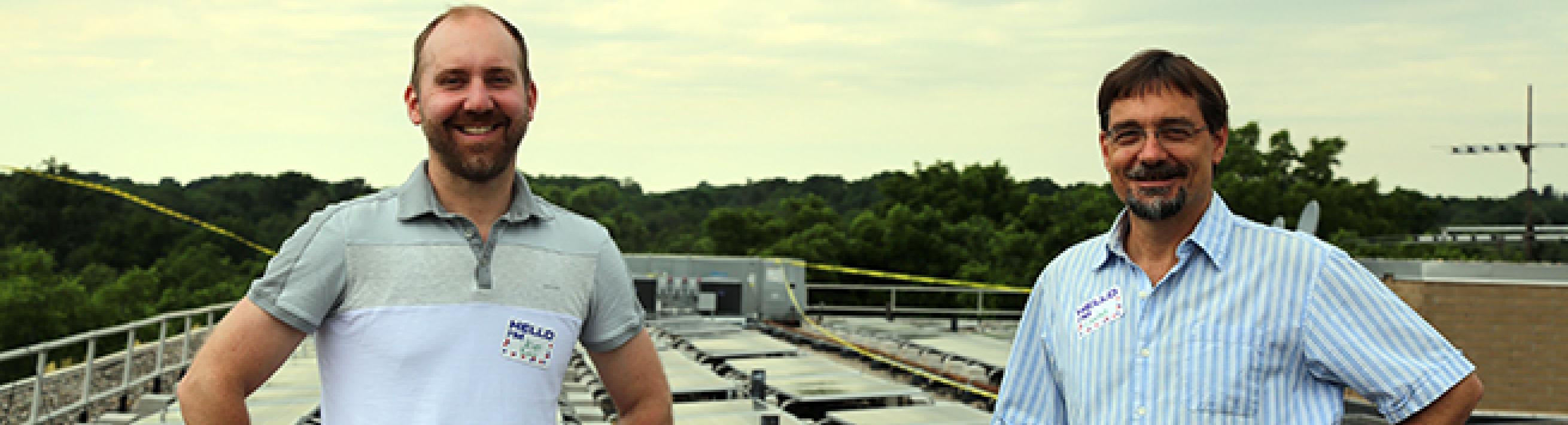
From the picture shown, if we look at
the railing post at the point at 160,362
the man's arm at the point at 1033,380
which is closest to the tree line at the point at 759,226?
the railing post at the point at 160,362

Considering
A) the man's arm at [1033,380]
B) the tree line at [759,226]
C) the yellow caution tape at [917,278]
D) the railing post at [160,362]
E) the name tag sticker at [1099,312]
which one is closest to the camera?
the name tag sticker at [1099,312]

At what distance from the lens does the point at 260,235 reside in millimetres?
47500

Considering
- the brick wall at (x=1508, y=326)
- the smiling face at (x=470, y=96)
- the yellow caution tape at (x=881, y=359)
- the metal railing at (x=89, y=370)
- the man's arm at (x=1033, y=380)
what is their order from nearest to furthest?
the smiling face at (x=470, y=96), the man's arm at (x=1033, y=380), the metal railing at (x=89, y=370), the yellow caution tape at (x=881, y=359), the brick wall at (x=1508, y=326)

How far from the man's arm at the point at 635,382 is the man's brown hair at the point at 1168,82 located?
0.96m

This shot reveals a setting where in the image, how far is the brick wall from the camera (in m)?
12.7

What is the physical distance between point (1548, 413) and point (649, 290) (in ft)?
38.3

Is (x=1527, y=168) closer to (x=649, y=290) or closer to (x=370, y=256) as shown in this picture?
(x=649, y=290)

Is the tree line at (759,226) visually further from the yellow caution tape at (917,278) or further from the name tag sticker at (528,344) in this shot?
the name tag sticker at (528,344)

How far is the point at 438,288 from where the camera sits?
1.87 meters

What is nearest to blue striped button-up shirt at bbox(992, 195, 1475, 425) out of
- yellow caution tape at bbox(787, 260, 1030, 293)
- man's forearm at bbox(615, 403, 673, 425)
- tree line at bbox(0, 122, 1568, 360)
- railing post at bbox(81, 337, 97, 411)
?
man's forearm at bbox(615, 403, 673, 425)

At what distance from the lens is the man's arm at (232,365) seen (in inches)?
70.0

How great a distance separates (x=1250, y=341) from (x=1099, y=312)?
0.29m

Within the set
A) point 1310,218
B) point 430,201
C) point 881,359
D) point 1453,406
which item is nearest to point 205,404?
point 430,201

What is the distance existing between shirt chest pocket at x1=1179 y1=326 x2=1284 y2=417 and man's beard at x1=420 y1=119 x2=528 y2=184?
1.22m
